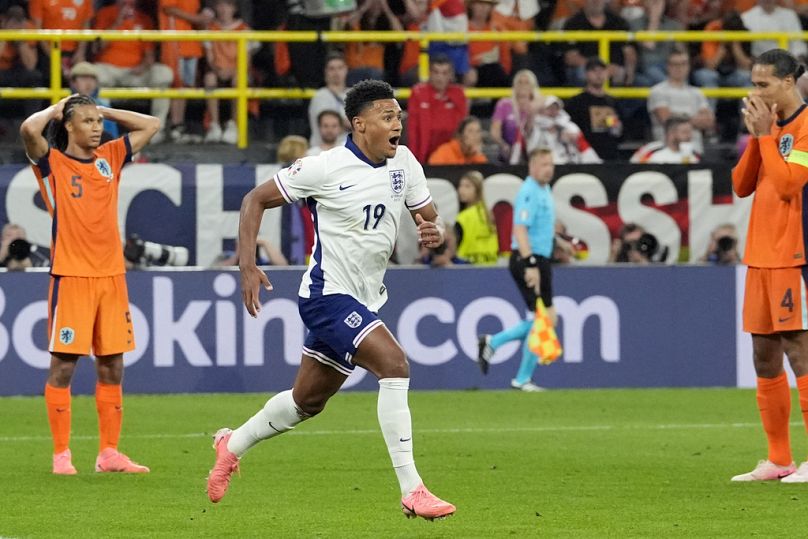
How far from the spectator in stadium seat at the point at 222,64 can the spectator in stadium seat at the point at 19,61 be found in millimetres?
1802

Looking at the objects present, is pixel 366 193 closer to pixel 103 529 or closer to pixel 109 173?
pixel 103 529

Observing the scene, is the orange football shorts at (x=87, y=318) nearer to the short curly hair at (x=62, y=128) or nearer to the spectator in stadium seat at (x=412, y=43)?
the short curly hair at (x=62, y=128)

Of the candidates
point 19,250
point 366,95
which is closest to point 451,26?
point 19,250

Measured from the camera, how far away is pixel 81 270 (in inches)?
399

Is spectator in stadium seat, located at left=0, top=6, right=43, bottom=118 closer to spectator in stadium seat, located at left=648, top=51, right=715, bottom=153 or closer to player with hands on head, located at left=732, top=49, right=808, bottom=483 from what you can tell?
spectator in stadium seat, located at left=648, top=51, right=715, bottom=153

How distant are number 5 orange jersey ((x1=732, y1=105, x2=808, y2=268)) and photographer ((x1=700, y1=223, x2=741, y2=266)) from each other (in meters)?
6.80

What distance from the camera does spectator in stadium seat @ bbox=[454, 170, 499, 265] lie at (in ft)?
52.5

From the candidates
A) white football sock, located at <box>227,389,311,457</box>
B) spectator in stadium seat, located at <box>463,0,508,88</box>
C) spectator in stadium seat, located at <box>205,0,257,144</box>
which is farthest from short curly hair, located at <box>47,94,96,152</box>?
spectator in stadium seat, located at <box>463,0,508,88</box>

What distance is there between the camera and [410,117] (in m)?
17.0

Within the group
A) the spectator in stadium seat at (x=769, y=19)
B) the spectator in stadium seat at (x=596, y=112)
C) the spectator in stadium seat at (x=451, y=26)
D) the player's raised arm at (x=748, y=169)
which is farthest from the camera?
the spectator in stadium seat at (x=769, y=19)

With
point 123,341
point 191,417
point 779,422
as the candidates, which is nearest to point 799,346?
point 779,422

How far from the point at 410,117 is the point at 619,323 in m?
3.08

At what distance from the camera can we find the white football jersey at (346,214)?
7957 millimetres

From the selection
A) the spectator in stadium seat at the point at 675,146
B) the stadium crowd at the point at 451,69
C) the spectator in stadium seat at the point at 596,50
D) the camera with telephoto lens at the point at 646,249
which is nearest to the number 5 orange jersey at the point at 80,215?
the stadium crowd at the point at 451,69
